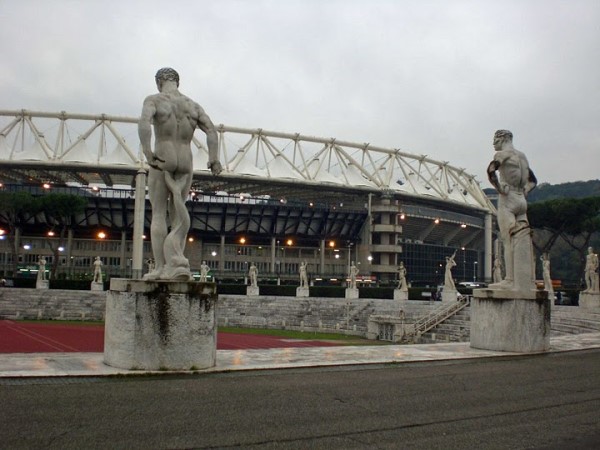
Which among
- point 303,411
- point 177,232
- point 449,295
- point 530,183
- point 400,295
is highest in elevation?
point 530,183

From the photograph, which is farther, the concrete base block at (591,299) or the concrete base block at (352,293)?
the concrete base block at (352,293)

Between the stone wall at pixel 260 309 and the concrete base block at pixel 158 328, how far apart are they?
24659 millimetres

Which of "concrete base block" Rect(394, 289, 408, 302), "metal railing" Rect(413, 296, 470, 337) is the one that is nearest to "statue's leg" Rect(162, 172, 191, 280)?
"metal railing" Rect(413, 296, 470, 337)

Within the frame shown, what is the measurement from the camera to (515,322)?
450 inches

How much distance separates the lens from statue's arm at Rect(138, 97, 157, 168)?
8266 mm

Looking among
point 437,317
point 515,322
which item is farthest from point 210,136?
point 437,317

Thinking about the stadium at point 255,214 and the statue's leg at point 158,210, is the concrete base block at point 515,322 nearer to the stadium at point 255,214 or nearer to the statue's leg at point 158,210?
the statue's leg at point 158,210

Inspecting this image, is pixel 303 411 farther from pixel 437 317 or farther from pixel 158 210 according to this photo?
pixel 437 317

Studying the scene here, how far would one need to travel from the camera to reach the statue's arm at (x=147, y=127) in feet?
27.1

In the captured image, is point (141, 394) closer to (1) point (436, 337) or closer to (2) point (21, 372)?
(2) point (21, 372)

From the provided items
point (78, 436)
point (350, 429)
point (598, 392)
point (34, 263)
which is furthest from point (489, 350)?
point (34, 263)

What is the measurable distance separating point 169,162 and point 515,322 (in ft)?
24.0

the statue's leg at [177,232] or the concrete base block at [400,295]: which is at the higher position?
the statue's leg at [177,232]

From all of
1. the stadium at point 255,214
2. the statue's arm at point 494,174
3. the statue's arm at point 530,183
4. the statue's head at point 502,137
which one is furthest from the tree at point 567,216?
the statue's arm at point 494,174
